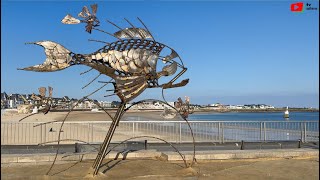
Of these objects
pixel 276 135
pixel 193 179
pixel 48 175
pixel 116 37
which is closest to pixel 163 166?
pixel 193 179

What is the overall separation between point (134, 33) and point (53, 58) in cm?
220

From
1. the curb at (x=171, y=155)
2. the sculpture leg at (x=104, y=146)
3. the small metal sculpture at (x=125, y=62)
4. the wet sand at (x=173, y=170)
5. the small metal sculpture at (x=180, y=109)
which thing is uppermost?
the small metal sculpture at (x=125, y=62)

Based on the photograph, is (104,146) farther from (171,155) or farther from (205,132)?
(205,132)

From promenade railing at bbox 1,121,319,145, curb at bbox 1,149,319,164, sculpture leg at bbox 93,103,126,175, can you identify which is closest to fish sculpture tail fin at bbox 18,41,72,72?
sculpture leg at bbox 93,103,126,175

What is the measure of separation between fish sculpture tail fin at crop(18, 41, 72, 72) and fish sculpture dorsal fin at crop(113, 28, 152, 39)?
1.55m

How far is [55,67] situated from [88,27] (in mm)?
1303

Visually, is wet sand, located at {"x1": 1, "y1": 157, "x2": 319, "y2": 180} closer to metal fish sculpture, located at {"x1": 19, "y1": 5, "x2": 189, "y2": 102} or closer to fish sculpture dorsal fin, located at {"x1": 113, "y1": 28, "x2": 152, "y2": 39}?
metal fish sculpture, located at {"x1": 19, "y1": 5, "x2": 189, "y2": 102}

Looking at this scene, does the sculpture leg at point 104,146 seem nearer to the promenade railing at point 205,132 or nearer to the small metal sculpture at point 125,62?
the small metal sculpture at point 125,62

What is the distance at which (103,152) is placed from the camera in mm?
8859

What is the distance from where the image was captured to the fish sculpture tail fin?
8.19 m

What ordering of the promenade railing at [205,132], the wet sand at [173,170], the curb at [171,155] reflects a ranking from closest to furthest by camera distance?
the wet sand at [173,170] → the curb at [171,155] → the promenade railing at [205,132]

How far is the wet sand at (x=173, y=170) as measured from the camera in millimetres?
9141

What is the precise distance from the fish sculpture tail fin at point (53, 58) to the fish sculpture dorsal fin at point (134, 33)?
1548 millimetres

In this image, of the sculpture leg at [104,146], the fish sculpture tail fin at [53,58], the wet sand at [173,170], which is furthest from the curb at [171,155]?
the fish sculpture tail fin at [53,58]
